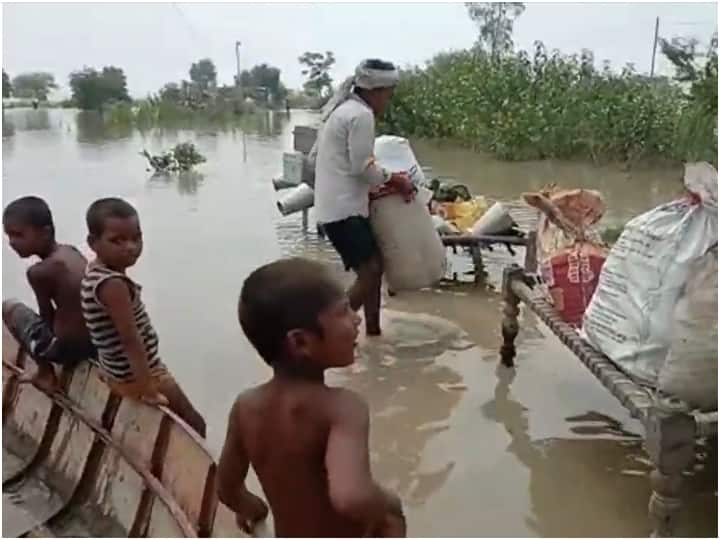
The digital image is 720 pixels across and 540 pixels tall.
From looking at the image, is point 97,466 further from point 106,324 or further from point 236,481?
point 236,481

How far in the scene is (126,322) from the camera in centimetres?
314

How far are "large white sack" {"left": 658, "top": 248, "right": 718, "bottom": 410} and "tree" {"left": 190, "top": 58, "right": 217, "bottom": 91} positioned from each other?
23.2 m

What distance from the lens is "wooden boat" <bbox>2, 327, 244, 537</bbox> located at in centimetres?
270

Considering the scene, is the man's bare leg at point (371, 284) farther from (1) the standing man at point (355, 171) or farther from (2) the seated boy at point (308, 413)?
(2) the seated boy at point (308, 413)

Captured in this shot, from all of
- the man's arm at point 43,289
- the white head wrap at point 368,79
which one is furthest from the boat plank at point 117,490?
the white head wrap at point 368,79

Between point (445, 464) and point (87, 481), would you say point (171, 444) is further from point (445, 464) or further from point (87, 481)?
point (445, 464)

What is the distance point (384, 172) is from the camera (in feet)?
15.7

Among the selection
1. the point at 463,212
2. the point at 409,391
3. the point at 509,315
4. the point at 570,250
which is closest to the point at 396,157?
the point at 509,315

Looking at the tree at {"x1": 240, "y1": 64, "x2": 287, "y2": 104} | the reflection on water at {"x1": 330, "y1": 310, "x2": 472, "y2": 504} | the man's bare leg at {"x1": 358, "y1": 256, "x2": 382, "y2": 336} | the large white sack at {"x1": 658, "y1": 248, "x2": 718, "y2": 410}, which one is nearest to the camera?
the large white sack at {"x1": 658, "y1": 248, "x2": 718, "y2": 410}

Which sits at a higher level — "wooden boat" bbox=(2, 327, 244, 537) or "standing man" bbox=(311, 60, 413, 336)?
"standing man" bbox=(311, 60, 413, 336)

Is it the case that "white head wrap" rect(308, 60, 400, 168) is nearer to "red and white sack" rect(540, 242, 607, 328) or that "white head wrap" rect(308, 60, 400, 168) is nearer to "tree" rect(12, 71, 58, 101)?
"red and white sack" rect(540, 242, 607, 328)

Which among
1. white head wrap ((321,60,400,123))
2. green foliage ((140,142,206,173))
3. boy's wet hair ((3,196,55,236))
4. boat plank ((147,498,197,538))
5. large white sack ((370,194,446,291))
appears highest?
white head wrap ((321,60,400,123))

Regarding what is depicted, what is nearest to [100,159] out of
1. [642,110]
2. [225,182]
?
[225,182]

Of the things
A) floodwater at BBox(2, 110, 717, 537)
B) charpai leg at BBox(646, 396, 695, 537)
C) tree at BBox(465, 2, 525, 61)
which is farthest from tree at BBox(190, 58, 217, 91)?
charpai leg at BBox(646, 396, 695, 537)
